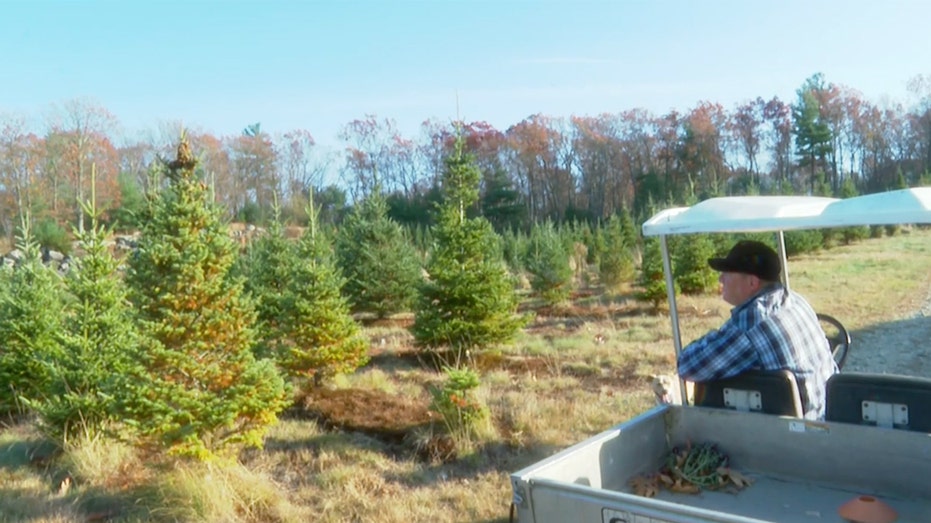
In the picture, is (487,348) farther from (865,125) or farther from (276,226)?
(865,125)

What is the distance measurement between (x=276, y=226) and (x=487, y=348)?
12.5 feet

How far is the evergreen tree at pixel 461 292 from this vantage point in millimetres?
11266

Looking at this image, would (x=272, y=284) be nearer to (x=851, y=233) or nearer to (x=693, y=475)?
(x=693, y=475)

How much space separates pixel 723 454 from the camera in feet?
12.4

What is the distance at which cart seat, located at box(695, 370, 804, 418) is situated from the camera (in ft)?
12.0

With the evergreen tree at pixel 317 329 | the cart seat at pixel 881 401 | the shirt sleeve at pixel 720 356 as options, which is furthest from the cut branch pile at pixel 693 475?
the evergreen tree at pixel 317 329

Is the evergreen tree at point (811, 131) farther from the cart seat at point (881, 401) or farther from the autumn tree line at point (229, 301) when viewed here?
the cart seat at point (881, 401)

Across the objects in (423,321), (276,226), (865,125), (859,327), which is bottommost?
(859,327)

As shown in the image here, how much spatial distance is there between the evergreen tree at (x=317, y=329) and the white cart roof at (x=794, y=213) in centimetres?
603

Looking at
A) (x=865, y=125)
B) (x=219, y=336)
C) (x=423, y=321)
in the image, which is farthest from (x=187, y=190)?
(x=865, y=125)

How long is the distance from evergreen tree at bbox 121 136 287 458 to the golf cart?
152 inches

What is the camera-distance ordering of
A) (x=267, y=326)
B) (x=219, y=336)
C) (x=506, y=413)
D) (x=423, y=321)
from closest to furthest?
(x=219, y=336), (x=506, y=413), (x=267, y=326), (x=423, y=321)

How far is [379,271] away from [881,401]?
13.0 m

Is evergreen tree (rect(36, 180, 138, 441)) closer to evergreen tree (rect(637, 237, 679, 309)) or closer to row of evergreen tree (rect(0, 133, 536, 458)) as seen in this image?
row of evergreen tree (rect(0, 133, 536, 458))
